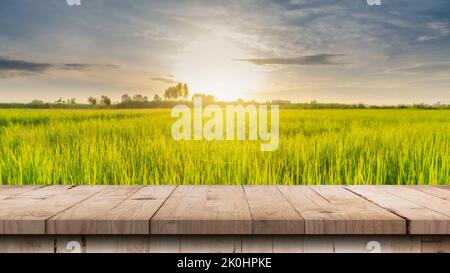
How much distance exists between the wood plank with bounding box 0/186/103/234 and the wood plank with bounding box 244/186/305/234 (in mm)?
989

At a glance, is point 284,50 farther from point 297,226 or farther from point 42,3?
point 297,226

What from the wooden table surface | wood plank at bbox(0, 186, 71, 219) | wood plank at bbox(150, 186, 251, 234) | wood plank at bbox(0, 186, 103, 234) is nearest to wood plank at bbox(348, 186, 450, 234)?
the wooden table surface

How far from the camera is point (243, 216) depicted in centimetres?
211

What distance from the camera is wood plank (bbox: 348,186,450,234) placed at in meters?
2.07

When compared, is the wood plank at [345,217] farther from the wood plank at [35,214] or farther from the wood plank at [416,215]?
the wood plank at [35,214]

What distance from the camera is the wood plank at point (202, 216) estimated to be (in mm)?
2049

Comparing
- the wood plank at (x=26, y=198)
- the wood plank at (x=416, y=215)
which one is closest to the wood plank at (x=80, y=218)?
the wood plank at (x=26, y=198)

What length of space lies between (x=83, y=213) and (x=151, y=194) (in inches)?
25.0

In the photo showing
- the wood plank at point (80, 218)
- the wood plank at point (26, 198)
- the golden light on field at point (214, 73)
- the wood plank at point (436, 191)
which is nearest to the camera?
the wood plank at point (80, 218)

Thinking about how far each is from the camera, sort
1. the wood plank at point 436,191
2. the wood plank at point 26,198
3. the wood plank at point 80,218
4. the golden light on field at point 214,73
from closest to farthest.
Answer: the wood plank at point 80,218 → the wood plank at point 26,198 → the wood plank at point 436,191 → the golden light on field at point 214,73

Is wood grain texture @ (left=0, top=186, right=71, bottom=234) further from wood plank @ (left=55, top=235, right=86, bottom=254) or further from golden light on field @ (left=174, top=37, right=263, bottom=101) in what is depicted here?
golden light on field @ (left=174, top=37, right=263, bottom=101)

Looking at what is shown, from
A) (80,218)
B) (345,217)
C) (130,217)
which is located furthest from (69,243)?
(345,217)

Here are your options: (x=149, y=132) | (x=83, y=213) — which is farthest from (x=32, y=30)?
(x=83, y=213)

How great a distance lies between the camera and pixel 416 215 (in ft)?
7.02
